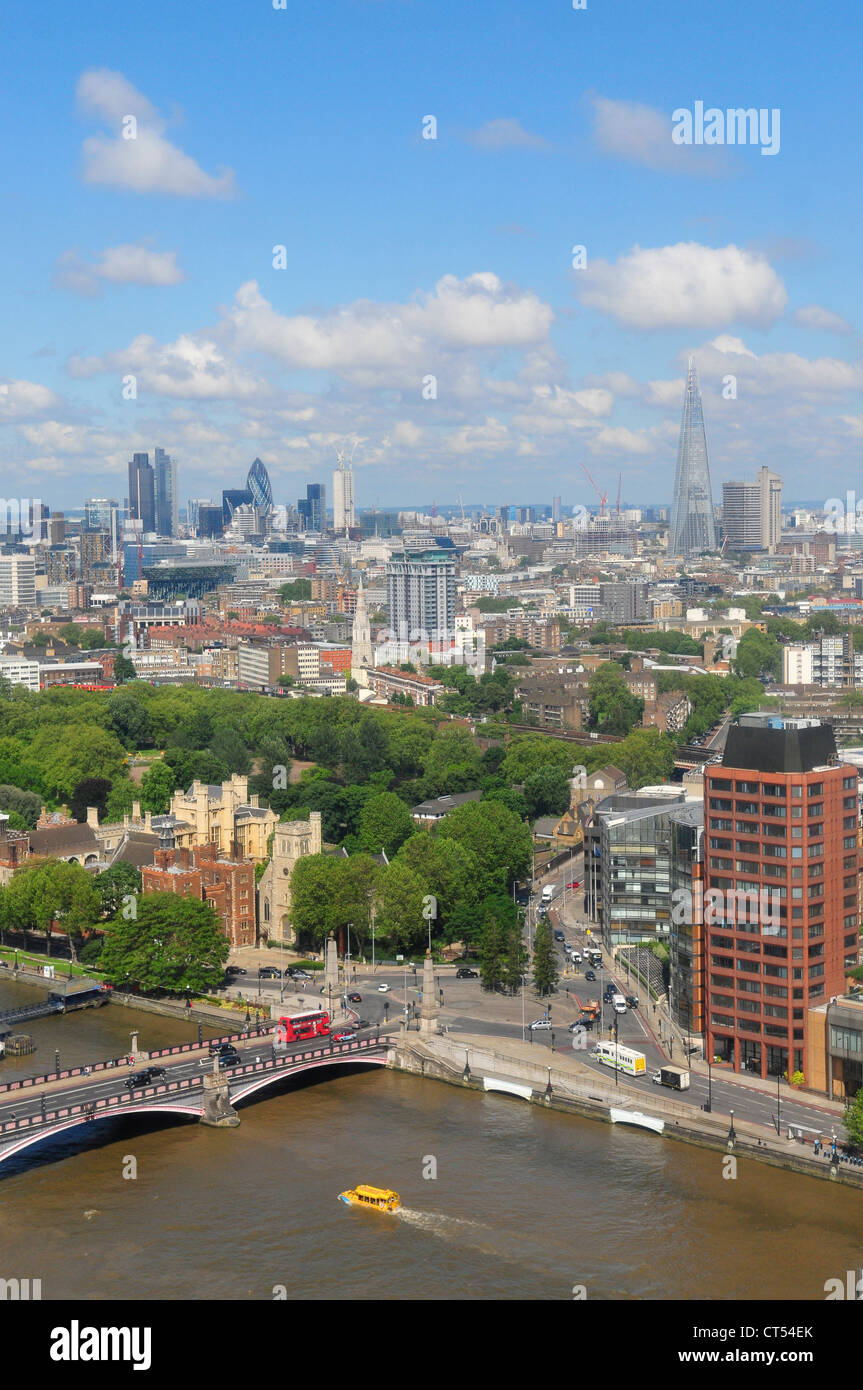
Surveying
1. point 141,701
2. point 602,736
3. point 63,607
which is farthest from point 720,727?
point 63,607

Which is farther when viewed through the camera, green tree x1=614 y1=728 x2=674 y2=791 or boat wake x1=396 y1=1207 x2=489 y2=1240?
green tree x1=614 y1=728 x2=674 y2=791

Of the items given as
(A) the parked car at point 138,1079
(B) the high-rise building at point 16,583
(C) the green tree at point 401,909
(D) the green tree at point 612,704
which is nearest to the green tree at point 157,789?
(C) the green tree at point 401,909

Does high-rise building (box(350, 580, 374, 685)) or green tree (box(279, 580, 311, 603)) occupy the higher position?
green tree (box(279, 580, 311, 603))

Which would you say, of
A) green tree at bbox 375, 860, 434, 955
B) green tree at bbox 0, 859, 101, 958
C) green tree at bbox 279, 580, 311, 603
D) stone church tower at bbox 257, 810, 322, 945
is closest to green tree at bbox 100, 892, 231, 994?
green tree at bbox 0, 859, 101, 958

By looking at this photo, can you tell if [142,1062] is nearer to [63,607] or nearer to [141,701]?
[141,701]

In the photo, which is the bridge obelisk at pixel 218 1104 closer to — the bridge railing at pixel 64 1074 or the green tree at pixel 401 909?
the bridge railing at pixel 64 1074

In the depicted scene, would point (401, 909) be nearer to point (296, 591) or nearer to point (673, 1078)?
point (673, 1078)

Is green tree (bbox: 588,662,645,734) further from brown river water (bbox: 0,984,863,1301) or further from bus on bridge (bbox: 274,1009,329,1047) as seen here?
brown river water (bbox: 0,984,863,1301)
